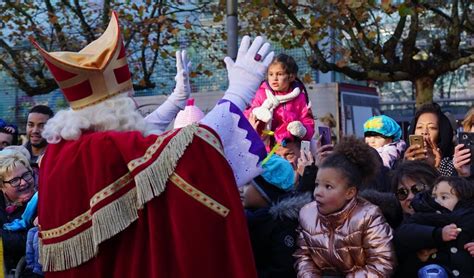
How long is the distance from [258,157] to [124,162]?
2.08 feet

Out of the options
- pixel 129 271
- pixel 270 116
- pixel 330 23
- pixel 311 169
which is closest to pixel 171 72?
pixel 330 23

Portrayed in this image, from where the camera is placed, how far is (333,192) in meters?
4.02

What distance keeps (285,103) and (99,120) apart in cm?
304

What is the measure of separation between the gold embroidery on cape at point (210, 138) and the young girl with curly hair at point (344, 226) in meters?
0.76

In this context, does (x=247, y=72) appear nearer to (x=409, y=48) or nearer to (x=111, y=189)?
(x=111, y=189)

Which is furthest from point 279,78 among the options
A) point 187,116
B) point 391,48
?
point 391,48

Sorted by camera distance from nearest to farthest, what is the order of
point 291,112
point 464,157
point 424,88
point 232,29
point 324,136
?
point 464,157 < point 324,136 < point 291,112 < point 232,29 < point 424,88

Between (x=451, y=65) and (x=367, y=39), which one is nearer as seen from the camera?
(x=451, y=65)

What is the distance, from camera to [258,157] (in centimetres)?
368

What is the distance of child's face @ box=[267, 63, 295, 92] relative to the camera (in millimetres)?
6359

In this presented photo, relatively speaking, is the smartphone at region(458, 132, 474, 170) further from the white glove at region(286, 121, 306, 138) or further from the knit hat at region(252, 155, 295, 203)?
the white glove at region(286, 121, 306, 138)

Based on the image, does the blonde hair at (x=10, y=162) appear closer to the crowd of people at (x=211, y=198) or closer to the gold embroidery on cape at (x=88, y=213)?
the crowd of people at (x=211, y=198)

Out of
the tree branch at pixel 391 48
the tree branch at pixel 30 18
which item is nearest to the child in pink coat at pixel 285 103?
the tree branch at pixel 391 48

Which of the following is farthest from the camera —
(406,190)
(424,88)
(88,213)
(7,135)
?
(424,88)
